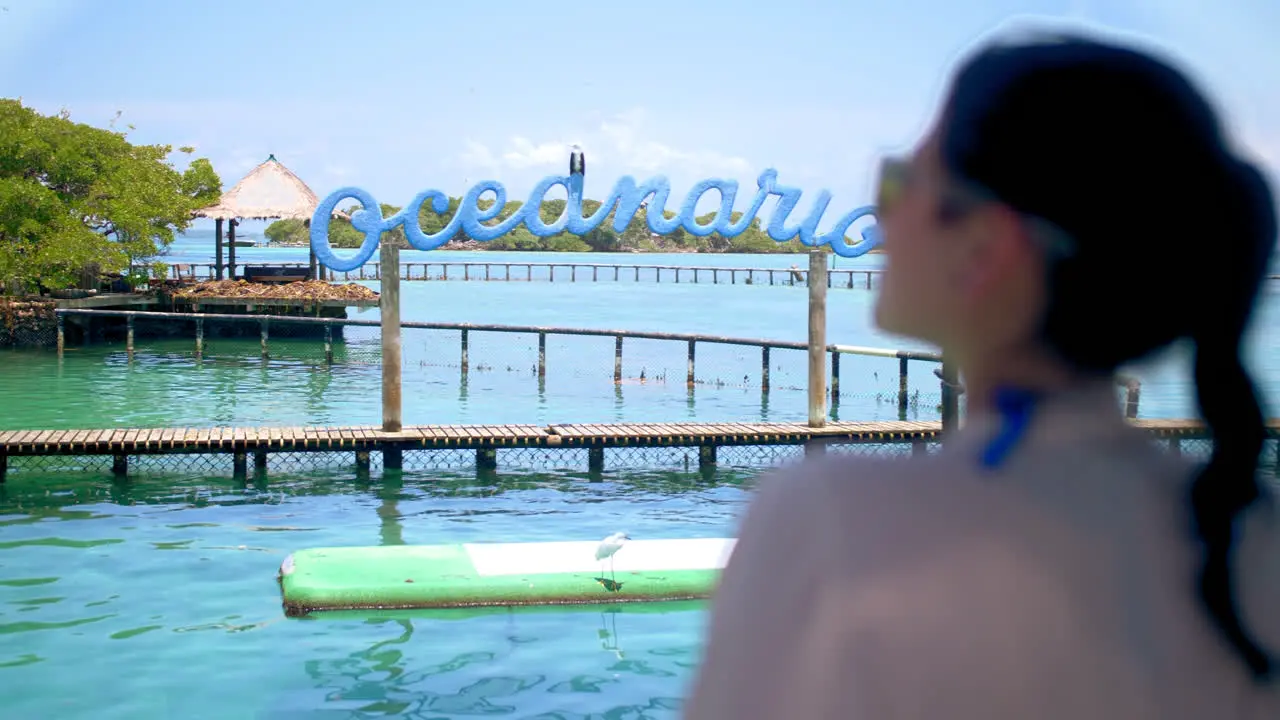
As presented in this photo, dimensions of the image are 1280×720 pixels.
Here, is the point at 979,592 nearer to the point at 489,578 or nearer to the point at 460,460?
the point at 489,578

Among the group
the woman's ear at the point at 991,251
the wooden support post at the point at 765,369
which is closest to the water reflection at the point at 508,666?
the woman's ear at the point at 991,251

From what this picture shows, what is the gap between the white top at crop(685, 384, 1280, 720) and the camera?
0.63m

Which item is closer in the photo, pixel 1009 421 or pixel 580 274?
pixel 1009 421

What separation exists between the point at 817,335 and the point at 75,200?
2592 cm

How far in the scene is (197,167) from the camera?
39469mm

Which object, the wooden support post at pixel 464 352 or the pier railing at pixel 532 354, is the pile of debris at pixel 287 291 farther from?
the wooden support post at pixel 464 352

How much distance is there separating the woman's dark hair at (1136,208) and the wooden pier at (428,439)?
13.6 metres

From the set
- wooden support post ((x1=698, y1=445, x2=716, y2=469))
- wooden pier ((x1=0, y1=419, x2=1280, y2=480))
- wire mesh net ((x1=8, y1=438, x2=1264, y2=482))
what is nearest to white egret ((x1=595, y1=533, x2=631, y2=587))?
wooden pier ((x1=0, y1=419, x2=1280, y2=480))

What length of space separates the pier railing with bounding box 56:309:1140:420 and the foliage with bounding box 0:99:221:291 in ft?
5.25

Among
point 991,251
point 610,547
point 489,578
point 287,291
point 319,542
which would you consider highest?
point 287,291

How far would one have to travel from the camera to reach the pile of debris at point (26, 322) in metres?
31.9

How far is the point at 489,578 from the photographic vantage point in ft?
29.8

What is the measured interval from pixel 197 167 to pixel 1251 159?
41.6 metres

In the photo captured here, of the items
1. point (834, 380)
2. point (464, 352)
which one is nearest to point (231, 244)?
point (464, 352)
